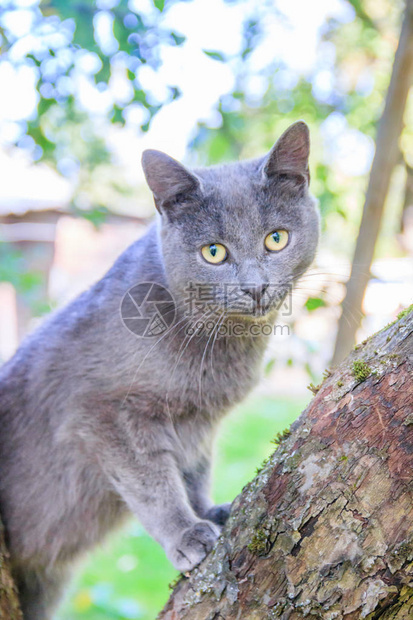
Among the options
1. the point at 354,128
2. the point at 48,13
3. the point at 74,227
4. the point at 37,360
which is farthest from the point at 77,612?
the point at 74,227

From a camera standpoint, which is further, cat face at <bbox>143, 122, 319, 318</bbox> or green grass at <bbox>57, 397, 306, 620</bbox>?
green grass at <bbox>57, 397, 306, 620</bbox>

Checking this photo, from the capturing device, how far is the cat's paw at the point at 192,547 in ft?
5.07

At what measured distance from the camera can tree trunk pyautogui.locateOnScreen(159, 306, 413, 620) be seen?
1.08m

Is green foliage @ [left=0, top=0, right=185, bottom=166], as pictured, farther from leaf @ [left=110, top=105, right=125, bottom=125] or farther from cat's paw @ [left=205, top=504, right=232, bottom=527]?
cat's paw @ [left=205, top=504, right=232, bottom=527]

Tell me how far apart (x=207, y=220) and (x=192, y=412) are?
26.2 inches

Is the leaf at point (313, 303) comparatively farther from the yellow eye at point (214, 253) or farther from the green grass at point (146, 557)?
the yellow eye at point (214, 253)

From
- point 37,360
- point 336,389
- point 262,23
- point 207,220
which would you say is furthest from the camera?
point 262,23

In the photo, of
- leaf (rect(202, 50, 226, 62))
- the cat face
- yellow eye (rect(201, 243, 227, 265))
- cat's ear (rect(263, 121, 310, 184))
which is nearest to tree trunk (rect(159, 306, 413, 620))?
the cat face

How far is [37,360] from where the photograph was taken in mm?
2041

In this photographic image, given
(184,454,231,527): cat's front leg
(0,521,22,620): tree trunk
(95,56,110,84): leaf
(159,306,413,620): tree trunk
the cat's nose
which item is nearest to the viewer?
(159,306,413,620): tree trunk

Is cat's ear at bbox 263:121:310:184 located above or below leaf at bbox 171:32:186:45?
below

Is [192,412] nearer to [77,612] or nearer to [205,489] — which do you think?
[205,489]

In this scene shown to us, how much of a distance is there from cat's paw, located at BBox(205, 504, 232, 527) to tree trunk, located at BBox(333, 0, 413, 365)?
2.36 feet

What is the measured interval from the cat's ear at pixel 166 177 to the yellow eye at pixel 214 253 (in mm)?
204
